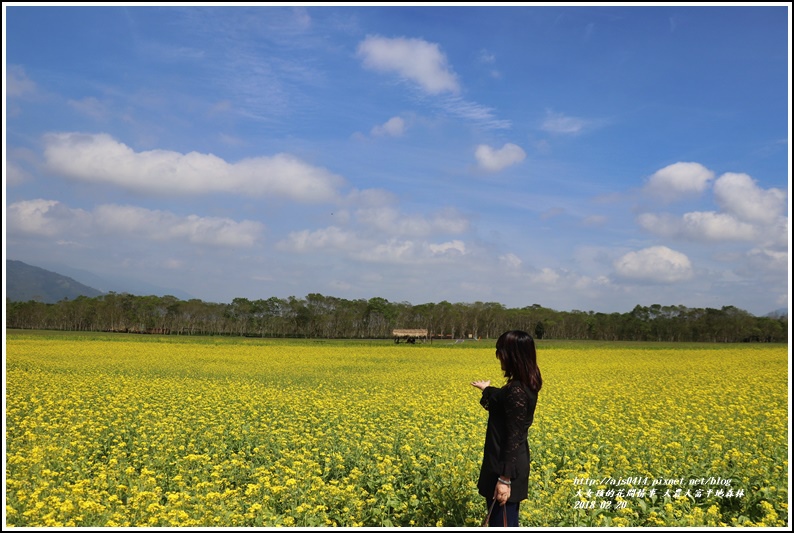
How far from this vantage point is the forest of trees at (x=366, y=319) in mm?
81312

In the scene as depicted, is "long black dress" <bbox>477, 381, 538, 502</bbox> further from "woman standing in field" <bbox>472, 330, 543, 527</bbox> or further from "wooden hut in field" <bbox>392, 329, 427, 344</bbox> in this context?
"wooden hut in field" <bbox>392, 329, 427, 344</bbox>

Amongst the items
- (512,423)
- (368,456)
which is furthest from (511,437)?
(368,456)

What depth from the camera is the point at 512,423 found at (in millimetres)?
4457

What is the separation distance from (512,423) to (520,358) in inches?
20.3

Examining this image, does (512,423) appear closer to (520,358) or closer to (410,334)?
(520,358)

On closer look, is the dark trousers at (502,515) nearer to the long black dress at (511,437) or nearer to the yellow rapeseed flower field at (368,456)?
the long black dress at (511,437)

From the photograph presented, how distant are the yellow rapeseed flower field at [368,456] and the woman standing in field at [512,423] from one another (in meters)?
1.48

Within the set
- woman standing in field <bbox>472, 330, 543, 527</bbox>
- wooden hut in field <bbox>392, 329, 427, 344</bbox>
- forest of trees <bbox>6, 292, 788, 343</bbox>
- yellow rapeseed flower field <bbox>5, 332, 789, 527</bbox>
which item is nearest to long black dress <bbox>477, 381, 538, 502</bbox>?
woman standing in field <bbox>472, 330, 543, 527</bbox>

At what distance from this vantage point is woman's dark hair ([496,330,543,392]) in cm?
444

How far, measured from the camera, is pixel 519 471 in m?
4.47

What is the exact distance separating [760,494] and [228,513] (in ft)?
19.5

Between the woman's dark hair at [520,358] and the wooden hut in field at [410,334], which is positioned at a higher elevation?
the woman's dark hair at [520,358]

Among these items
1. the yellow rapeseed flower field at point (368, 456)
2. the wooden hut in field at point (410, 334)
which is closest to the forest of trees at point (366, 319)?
the wooden hut in field at point (410, 334)

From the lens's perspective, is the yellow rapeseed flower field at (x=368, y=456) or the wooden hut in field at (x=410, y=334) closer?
the yellow rapeseed flower field at (x=368, y=456)
